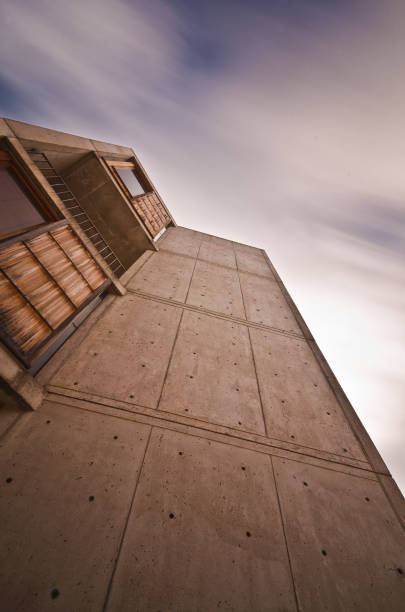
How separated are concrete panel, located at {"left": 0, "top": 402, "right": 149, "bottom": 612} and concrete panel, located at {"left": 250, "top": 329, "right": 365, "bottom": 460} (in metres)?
2.60

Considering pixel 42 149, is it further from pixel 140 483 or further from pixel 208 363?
pixel 140 483

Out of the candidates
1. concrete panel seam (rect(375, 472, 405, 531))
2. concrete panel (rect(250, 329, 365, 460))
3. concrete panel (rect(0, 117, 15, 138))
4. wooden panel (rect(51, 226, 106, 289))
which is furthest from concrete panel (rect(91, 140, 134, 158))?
concrete panel seam (rect(375, 472, 405, 531))

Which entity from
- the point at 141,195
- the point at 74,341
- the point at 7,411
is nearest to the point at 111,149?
the point at 141,195

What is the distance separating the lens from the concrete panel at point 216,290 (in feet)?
Answer: 22.0

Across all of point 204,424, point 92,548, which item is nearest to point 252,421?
point 204,424

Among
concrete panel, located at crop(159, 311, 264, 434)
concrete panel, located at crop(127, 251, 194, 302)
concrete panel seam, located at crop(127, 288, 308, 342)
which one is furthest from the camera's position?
concrete panel, located at crop(127, 251, 194, 302)

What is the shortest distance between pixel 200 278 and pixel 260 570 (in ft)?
22.6

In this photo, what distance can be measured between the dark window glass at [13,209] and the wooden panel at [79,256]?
51 centimetres

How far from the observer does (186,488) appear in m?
3.00

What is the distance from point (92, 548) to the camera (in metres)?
2.36

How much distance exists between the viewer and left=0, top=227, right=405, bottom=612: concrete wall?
2.30 m

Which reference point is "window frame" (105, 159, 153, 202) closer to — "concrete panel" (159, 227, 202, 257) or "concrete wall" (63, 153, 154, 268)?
"concrete wall" (63, 153, 154, 268)

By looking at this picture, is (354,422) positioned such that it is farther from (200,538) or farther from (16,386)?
(16,386)

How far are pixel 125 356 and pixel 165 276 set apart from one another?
3677mm
